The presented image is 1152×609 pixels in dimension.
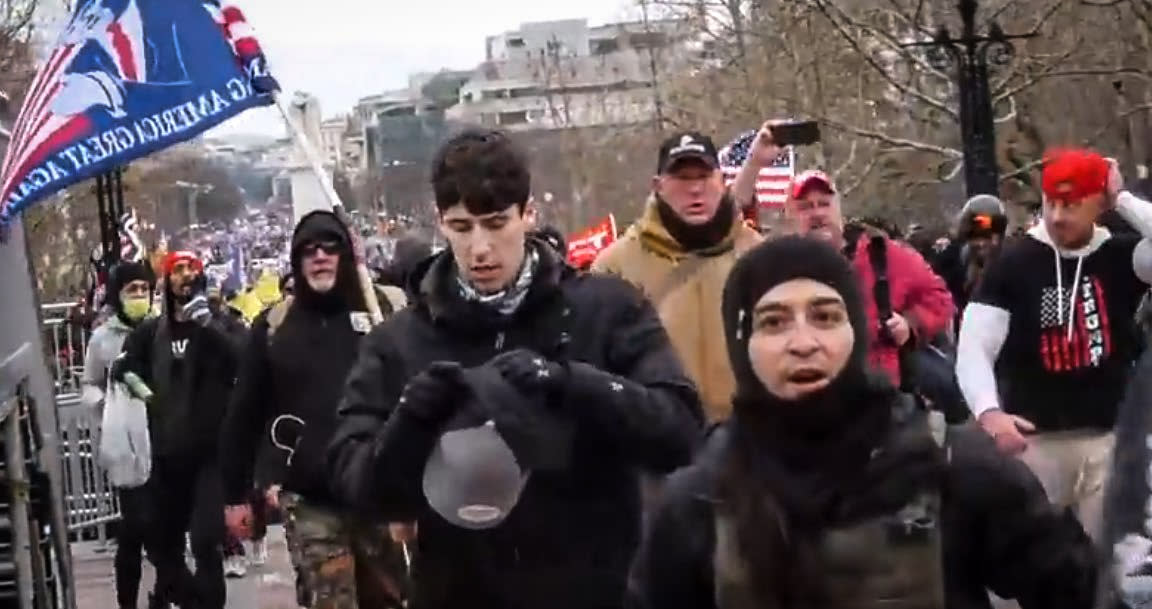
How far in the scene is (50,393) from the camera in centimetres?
707

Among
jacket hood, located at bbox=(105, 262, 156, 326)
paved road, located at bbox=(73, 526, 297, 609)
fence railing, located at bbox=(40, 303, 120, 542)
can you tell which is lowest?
paved road, located at bbox=(73, 526, 297, 609)

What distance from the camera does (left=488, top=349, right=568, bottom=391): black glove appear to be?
428 centimetres

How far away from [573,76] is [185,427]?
75.8 m

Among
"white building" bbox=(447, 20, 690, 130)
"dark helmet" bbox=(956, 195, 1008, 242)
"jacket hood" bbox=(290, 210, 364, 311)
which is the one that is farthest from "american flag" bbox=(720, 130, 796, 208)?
"white building" bbox=(447, 20, 690, 130)

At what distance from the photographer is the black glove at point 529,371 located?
428cm

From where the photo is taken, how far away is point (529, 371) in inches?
168

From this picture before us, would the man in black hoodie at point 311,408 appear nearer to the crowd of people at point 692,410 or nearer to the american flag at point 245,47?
the crowd of people at point 692,410

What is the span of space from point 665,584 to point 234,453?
16.5ft

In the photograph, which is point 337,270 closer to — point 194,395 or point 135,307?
point 194,395

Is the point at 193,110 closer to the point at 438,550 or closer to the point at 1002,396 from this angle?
the point at 1002,396

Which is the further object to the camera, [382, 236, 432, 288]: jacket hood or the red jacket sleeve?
[382, 236, 432, 288]: jacket hood

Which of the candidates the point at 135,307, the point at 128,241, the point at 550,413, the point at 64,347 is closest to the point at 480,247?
the point at 550,413

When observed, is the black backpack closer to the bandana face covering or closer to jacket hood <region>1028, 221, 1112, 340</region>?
jacket hood <region>1028, 221, 1112, 340</region>

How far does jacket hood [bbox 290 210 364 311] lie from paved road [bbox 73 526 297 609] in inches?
148
